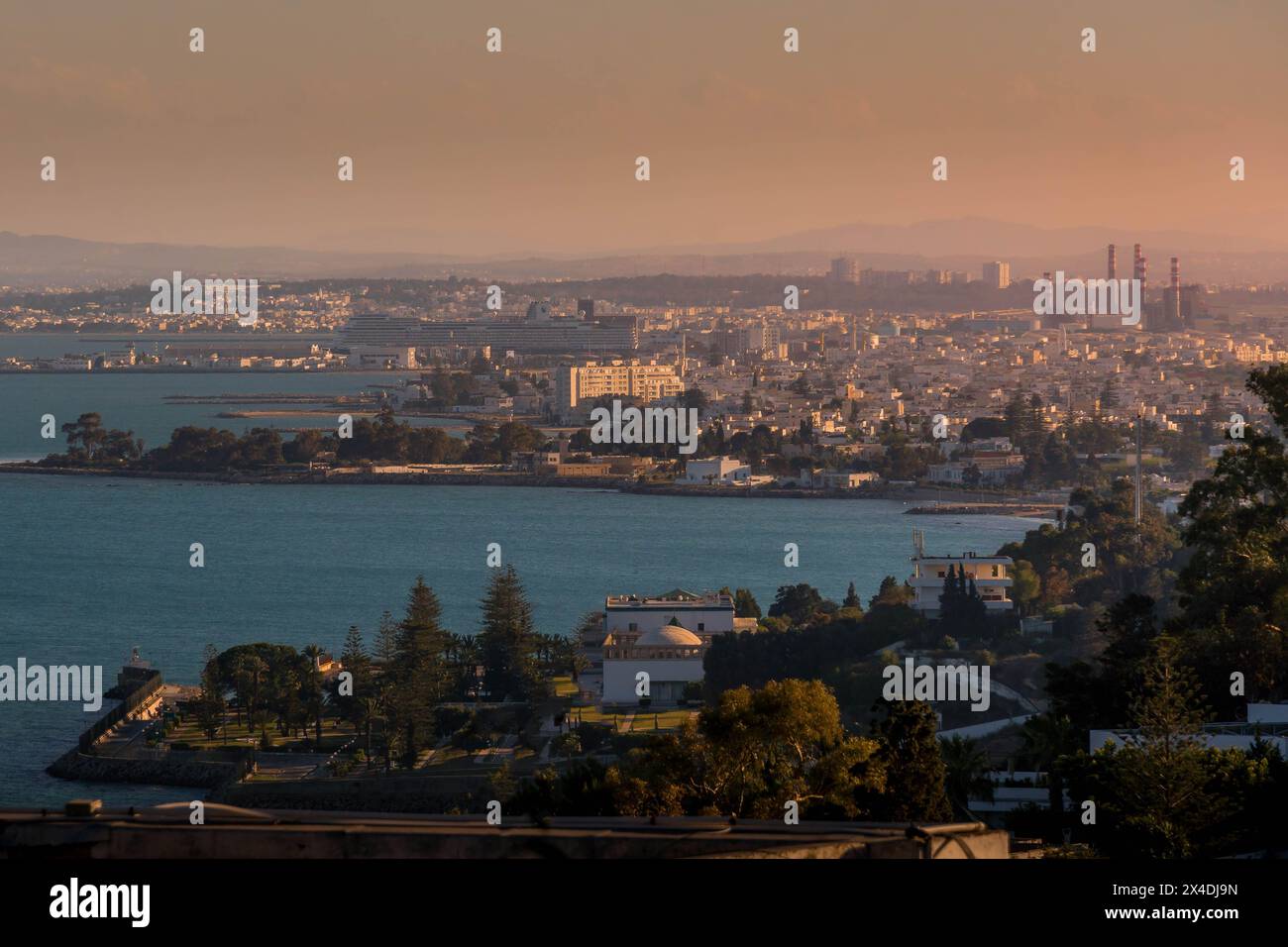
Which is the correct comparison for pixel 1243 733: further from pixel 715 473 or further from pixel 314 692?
pixel 715 473

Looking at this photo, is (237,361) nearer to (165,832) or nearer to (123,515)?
(123,515)

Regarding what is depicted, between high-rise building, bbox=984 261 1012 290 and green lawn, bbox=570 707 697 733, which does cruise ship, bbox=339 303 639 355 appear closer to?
high-rise building, bbox=984 261 1012 290

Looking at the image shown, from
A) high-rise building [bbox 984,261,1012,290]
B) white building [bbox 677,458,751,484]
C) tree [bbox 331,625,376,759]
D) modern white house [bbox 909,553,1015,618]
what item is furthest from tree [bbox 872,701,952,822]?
high-rise building [bbox 984,261,1012,290]

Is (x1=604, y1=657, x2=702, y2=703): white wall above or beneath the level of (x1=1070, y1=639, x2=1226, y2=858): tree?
beneath

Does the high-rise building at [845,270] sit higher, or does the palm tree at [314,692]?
the high-rise building at [845,270]

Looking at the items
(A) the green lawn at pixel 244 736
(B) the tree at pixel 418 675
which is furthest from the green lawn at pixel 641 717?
(A) the green lawn at pixel 244 736

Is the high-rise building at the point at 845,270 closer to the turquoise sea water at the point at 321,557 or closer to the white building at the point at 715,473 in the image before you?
the white building at the point at 715,473
